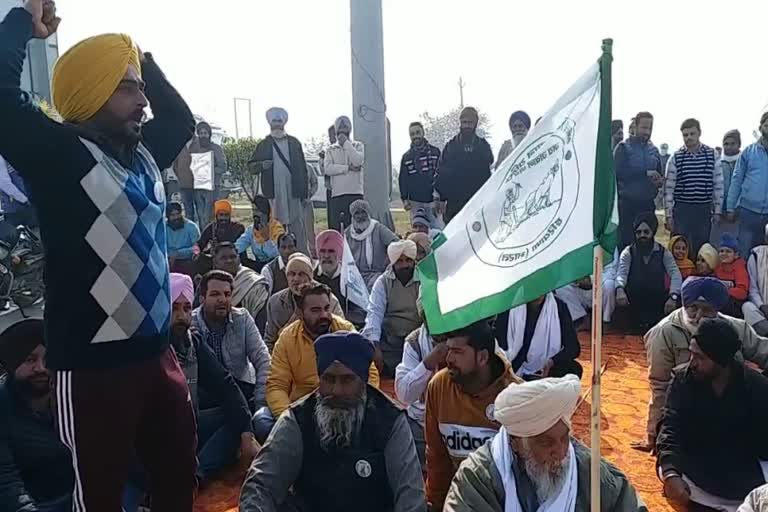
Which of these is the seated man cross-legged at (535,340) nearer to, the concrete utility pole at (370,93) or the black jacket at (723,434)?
the black jacket at (723,434)

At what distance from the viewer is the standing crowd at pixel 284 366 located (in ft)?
6.28

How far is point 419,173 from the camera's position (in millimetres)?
9039

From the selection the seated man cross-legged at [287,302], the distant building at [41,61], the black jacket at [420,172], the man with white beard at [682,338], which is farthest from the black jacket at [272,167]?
the distant building at [41,61]

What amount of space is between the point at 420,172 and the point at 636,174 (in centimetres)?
245

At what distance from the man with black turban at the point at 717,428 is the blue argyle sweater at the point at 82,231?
2.78 meters

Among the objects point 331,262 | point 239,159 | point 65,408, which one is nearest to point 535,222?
point 65,408

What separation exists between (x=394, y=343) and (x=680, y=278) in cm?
312

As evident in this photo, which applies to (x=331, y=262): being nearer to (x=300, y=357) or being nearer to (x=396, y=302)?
(x=396, y=302)

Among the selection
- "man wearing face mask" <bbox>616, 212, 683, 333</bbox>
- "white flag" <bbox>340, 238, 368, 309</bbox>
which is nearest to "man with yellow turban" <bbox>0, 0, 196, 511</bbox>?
"white flag" <bbox>340, 238, 368, 309</bbox>

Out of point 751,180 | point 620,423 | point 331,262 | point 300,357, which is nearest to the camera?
point 300,357

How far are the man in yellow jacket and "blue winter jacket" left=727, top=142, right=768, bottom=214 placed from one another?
5251 millimetres

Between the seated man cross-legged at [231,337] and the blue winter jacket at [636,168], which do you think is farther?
the blue winter jacket at [636,168]

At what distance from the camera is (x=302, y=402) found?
10.5 ft

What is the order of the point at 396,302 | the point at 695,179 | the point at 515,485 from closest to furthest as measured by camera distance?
the point at 515,485 → the point at 396,302 → the point at 695,179
